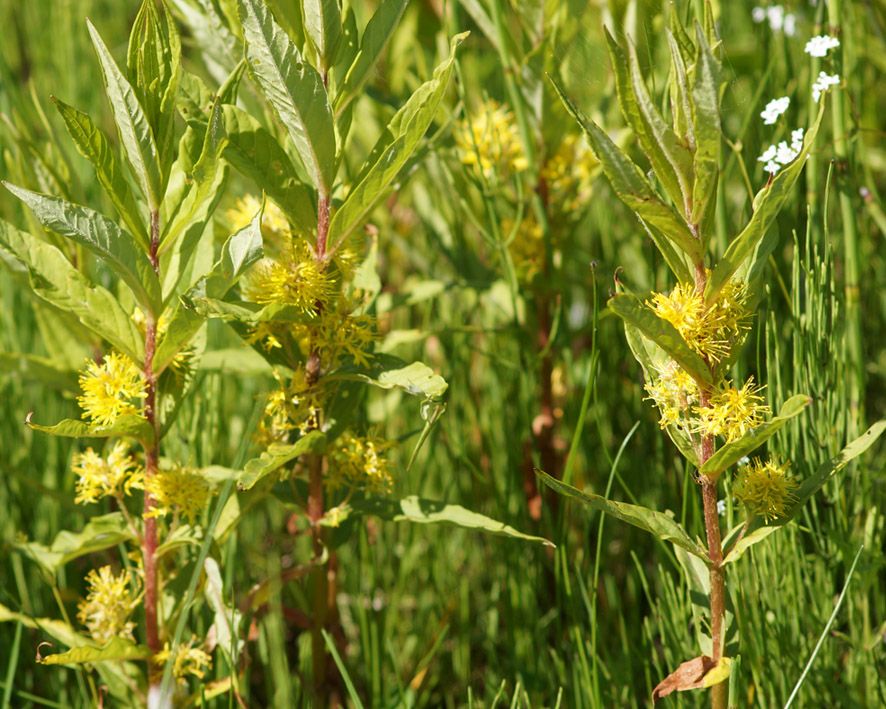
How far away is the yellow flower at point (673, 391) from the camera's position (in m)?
0.69

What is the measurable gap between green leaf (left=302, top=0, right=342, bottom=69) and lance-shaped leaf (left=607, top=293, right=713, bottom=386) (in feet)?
1.25

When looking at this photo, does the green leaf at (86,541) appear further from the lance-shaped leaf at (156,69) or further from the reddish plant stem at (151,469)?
the lance-shaped leaf at (156,69)

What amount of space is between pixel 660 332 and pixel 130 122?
49 cm

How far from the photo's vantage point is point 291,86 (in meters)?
0.68

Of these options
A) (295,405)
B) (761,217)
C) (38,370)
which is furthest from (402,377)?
(38,370)

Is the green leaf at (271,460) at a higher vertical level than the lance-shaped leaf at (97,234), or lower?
lower

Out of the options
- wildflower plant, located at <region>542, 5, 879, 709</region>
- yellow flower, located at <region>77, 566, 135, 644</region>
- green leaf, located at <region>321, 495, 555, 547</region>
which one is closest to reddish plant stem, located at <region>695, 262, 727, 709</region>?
wildflower plant, located at <region>542, 5, 879, 709</region>

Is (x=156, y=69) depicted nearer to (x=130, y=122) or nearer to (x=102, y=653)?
(x=130, y=122)

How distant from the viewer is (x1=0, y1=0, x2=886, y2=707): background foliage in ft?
3.02

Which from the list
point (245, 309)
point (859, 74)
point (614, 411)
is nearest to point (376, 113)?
point (614, 411)

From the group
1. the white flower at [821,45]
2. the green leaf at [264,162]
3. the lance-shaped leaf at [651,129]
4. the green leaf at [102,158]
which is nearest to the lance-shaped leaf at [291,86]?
A: the green leaf at [264,162]

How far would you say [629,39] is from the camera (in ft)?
2.02

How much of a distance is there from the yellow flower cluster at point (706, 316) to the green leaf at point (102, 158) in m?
0.49

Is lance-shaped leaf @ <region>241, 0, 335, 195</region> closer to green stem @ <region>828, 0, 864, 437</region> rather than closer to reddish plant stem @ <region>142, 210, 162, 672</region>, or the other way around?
reddish plant stem @ <region>142, 210, 162, 672</region>
